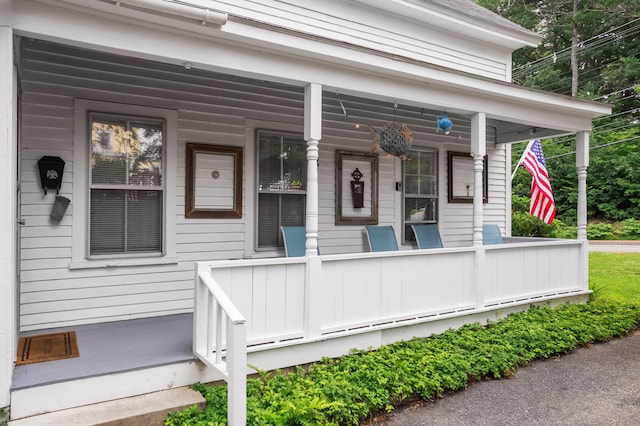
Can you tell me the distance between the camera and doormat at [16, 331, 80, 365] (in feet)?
10.3

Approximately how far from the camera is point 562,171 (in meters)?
20.3

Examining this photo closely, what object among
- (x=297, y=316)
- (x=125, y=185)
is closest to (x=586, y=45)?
(x=297, y=316)

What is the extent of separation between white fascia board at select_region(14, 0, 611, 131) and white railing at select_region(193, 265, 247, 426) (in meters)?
1.63

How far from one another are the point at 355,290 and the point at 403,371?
0.80 metres

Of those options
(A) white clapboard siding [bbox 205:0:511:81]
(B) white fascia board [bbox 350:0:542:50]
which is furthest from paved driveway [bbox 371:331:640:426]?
(B) white fascia board [bbox 350:0:542:50]

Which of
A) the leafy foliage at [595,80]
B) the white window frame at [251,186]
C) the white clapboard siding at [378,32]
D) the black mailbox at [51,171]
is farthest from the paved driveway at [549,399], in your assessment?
the leafy foliage at [595,80]

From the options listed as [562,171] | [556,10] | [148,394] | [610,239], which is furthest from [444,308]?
[556,10]

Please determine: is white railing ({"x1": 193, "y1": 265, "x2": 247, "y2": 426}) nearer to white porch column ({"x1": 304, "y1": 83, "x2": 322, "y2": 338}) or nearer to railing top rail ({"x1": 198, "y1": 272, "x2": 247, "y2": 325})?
railing top rail ({"x1": 198, "y1": 272, "x2": 247, "y2": 325})

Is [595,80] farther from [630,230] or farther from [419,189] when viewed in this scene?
[419,189]

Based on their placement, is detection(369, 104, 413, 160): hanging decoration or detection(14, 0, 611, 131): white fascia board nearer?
detection(14, 0, 611, 131): white fascia board

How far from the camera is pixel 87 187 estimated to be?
413 cm

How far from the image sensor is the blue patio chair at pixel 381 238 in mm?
5789

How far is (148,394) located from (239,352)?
2.85 ft

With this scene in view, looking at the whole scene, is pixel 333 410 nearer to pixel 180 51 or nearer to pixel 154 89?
pixel 180 51
